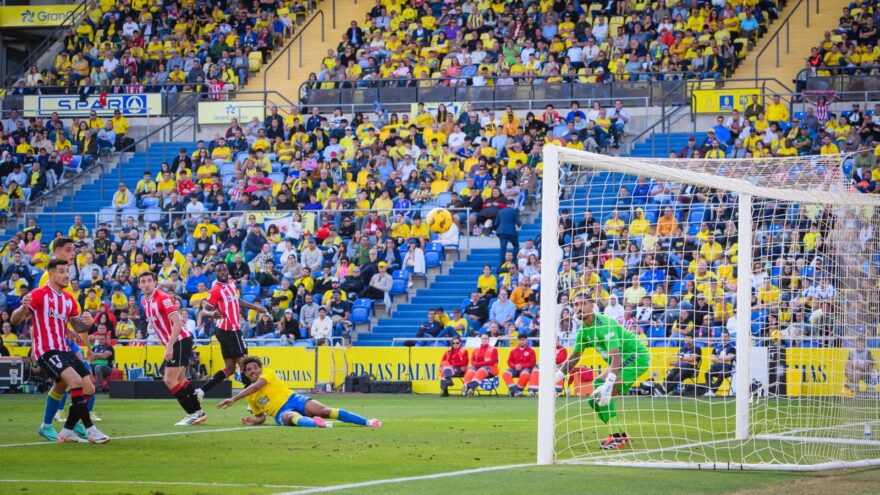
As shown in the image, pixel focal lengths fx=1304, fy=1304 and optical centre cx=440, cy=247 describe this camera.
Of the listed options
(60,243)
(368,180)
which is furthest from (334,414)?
(368,180)

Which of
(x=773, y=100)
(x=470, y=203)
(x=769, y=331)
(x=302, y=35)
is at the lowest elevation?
(x=769, y=331)

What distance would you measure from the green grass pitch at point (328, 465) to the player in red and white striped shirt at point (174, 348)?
0.34 meters

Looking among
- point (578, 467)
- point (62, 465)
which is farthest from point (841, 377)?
point (62, 465)

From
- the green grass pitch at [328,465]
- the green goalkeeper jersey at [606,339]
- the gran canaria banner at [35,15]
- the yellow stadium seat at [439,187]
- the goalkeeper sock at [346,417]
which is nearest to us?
the green grass pitch at [328,465]

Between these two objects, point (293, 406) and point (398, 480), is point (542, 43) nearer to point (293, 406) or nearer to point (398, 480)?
point (293, 406)

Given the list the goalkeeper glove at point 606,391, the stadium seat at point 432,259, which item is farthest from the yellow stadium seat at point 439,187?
the goalkeeper glove at point 606,391

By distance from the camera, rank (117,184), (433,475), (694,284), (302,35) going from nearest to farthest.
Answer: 1. (433,475)
2. (694,284)
3. (117,184)
4. (302,35)

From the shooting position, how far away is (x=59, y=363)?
46.9 feet

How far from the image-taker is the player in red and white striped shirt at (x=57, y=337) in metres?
14.3

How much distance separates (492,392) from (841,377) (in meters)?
13.5

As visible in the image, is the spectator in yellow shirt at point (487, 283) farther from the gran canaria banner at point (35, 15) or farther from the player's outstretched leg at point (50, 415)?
the gran canaria banner at point (35, 15)

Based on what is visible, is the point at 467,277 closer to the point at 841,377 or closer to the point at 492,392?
the point at 492,392

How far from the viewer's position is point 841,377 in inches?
553

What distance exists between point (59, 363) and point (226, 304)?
5.36 meters
